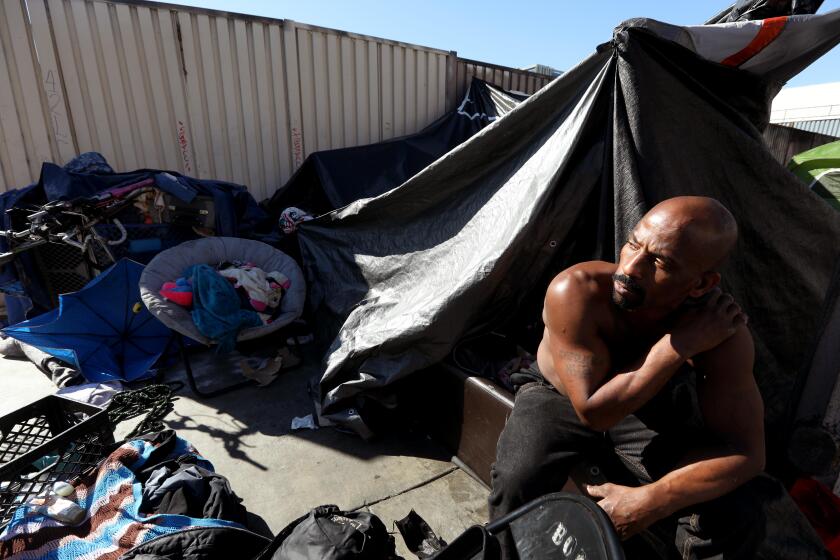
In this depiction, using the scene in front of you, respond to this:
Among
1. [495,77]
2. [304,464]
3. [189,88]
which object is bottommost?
[304,464]

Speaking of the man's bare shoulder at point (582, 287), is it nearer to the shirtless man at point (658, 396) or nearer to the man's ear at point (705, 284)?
the shirtless man at point (658, 396)

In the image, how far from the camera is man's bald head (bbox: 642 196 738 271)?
1343 mm

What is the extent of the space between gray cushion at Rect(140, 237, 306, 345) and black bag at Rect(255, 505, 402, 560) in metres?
1.67

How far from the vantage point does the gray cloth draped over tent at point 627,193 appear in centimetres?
190

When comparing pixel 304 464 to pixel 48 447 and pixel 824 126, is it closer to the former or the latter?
pixel 48 447

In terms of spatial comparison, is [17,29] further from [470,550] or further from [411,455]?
[470,550]

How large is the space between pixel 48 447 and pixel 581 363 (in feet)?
6.90

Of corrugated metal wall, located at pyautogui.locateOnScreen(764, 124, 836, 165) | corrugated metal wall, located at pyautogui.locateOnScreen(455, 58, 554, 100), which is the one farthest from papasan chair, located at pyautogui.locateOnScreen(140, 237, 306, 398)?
corrugated metal wall, located at pyautogui.locateOnScreen(764, 124, 836, 165)

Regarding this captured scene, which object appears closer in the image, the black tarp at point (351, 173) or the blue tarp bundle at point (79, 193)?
the blue tarp bundle at point (79, 193)

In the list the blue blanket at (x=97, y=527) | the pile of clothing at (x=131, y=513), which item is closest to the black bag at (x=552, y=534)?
the pile of clothing at (x=131, y=513)

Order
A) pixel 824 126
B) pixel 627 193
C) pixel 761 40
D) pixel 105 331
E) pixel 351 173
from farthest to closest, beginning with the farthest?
pixel 824 126 → pixel 351 173 → pixel 105 331 → pixel 761 40 → pixel 627 193

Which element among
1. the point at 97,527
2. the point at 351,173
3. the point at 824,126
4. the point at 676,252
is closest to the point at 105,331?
the point at 97,527

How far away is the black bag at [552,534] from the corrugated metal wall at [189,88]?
5263 mm

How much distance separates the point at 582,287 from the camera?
1.50 metres
